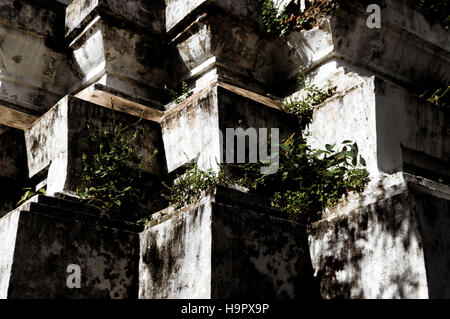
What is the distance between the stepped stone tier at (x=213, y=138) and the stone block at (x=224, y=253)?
0.01 m

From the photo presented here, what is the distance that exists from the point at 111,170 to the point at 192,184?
56 cm

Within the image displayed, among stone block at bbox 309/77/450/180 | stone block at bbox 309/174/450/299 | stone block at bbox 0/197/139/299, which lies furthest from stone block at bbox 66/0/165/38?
stone block at bbox 309/174/450/299

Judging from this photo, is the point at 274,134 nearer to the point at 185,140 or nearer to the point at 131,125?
the point at 185,140

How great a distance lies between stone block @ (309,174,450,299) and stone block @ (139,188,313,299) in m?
0.18

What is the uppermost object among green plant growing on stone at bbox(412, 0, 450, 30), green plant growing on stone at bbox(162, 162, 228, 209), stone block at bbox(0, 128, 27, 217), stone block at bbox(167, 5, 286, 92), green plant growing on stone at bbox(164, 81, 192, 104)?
green plant growing on stone at bbox(412, 0, 450, 30)

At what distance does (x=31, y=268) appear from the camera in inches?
133

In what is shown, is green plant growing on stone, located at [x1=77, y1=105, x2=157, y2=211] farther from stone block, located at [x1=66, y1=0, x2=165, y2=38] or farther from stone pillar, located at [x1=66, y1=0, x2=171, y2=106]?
stone block, located at [x1=66, y1=0, x2=165, y2=38]

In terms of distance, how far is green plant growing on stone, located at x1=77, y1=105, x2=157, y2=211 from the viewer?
402 centimetres

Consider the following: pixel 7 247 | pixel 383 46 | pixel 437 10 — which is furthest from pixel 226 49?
→ pixel 7 247

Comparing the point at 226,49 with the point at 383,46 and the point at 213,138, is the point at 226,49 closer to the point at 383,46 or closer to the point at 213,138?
the point at 213,138

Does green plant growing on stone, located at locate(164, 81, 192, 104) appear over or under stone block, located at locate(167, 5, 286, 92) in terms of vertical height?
under

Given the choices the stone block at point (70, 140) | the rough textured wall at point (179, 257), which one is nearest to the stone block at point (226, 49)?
the stone block at point (70, 140)

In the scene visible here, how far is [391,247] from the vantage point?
338 cm

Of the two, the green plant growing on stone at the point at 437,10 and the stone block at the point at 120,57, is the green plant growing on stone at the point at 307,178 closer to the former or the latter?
the stone block at the point at 120,57
